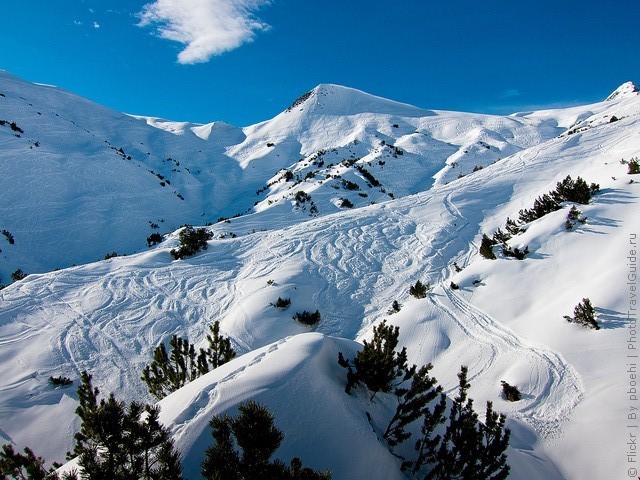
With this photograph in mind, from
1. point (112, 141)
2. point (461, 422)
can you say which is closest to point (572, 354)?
point (461, 422)

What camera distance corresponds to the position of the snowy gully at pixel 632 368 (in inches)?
178

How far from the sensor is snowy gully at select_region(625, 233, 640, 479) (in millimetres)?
4520

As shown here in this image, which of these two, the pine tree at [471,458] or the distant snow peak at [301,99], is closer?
the pine tree at [471,458]

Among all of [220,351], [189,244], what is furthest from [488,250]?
[189,244]

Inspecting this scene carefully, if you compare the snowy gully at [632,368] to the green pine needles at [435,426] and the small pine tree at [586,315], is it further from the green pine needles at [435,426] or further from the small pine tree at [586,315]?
the green pine needles at [435,426]

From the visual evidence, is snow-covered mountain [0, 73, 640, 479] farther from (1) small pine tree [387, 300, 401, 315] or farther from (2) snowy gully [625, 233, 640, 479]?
(1) small pine tree [387, 300, 401, 315]

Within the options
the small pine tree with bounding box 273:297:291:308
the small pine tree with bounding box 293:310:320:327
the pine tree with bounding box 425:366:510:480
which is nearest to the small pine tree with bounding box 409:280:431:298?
the small pine tree with bounding box 293:310:320:327

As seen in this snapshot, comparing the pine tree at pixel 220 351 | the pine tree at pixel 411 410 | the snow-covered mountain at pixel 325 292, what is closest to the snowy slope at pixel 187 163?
the snow-covered mountain at pixel 325 292

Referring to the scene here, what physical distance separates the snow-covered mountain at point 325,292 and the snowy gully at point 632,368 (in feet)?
0.34

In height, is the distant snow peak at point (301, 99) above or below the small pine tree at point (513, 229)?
above

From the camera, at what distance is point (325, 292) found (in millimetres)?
11602

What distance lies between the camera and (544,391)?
5918mm

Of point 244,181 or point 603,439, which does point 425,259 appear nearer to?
point 603,439

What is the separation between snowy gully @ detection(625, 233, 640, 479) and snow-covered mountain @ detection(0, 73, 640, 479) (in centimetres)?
10
